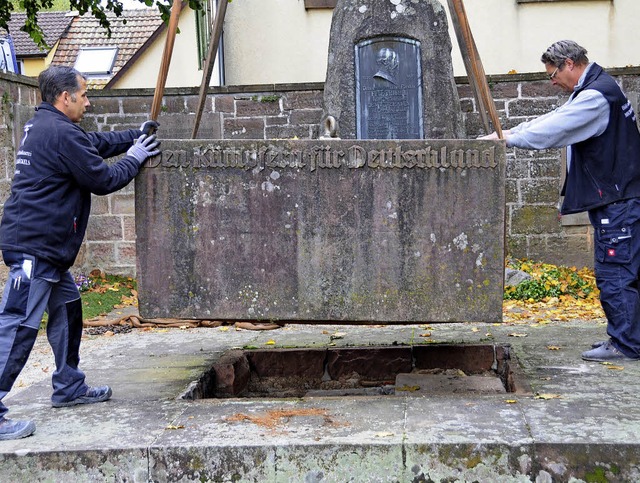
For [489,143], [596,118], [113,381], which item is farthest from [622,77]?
[113,381]

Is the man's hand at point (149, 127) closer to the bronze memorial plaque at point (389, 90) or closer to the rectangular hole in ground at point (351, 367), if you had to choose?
the rectangular hole in ground at point (351, 367)

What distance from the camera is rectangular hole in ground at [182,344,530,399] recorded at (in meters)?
5.59

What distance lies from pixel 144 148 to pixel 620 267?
280 cm

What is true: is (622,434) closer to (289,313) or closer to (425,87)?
(289,313)

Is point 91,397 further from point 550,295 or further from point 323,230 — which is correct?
point 550,295

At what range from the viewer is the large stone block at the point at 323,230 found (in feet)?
14.9

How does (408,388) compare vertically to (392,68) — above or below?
below

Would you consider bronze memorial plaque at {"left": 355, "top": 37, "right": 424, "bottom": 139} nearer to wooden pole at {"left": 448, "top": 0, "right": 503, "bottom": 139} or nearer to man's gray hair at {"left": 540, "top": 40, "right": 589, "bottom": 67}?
man's gray hair at {"left": 540, "top": 40, "right": 589, "bottom": 67}

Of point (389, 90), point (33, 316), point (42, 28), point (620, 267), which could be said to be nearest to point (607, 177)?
point (620, 267)

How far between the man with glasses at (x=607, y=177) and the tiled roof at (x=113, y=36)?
17.8 m

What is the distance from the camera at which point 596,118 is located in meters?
5.06

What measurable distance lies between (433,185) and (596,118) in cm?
119

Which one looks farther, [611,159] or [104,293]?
[104,293]

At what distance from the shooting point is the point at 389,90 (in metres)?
9.35
